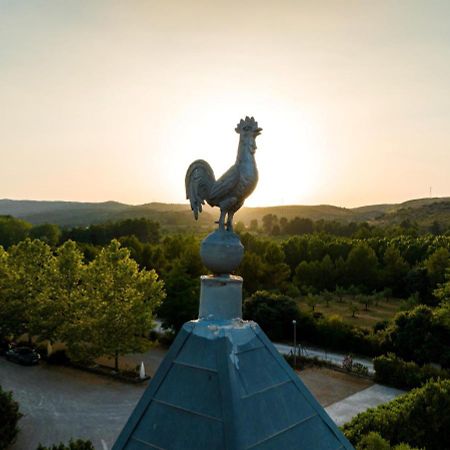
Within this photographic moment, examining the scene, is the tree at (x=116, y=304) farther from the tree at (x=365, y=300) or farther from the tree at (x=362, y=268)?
the tree at (x=362, y=268)

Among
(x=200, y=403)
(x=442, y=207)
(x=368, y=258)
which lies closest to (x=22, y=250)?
(x=200, y=403)

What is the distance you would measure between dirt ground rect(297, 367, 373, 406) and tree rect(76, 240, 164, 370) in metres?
10.1

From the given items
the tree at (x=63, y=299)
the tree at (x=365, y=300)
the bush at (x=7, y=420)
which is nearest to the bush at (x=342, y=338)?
the tree at (x=365, y=300)

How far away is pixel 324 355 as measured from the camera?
33.0 metres

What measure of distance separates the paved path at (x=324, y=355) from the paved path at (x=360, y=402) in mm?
3908

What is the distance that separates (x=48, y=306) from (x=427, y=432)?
21641mm

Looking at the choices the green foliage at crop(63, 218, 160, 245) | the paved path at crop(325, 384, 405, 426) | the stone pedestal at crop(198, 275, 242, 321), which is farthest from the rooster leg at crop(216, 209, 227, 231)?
the green foliage at crop(63, 218, 160, 245)

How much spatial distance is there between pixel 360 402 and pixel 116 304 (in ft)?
47.2

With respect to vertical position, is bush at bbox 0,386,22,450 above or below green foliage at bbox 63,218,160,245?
below

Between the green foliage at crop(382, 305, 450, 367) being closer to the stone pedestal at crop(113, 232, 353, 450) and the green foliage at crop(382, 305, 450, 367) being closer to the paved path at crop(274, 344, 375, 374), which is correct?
the paved path at crop(274, 344, 375, 374)

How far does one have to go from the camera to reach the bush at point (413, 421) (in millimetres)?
14500

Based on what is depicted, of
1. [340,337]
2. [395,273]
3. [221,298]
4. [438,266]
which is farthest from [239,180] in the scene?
[395,273]

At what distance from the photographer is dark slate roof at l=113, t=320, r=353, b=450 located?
3.47m

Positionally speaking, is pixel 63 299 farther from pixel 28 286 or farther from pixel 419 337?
pixel 419 337
